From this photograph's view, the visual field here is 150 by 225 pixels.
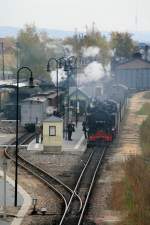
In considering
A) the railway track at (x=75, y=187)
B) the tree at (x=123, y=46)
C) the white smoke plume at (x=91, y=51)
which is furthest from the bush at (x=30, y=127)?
the tree at (x=123, y=46)

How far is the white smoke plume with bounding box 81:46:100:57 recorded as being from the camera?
114438 mm

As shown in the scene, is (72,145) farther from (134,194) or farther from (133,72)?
(133,72)

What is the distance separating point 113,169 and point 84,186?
490 centimetres

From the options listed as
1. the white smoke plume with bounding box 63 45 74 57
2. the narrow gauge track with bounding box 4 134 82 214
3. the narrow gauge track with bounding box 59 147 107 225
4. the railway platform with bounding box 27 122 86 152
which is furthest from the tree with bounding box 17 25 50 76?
the narrow gauge track with bounding box 4 134 82 214

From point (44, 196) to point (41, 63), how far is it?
2909 inches

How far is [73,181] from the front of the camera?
3144 cm

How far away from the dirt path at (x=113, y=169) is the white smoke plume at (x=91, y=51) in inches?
1912

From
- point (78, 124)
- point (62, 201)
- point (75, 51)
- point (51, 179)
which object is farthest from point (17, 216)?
point (75, 51)

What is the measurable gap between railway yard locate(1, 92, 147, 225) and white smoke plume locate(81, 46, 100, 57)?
65.4 meters

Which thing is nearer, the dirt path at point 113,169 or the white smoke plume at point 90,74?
the dirt path at point 113,169

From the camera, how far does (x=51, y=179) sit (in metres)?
31.9

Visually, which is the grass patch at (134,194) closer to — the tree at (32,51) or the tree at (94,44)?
the tree at (32,51)

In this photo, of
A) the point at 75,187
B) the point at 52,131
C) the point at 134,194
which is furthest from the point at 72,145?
the point at 134,194

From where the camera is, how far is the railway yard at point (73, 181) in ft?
78.3
